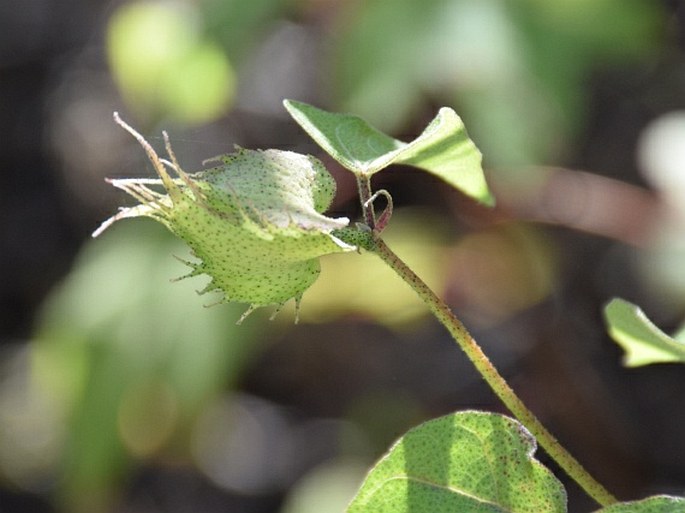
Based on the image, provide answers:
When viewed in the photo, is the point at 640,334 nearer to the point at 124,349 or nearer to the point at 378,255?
the point at 378,255

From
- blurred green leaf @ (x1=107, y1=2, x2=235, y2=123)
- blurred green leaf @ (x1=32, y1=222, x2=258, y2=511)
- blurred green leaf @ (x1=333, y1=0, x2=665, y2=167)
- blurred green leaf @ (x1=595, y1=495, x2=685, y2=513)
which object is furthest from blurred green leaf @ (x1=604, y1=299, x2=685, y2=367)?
blurred green leaf @ (x1=107, y1=2, x2=235, y2=123)

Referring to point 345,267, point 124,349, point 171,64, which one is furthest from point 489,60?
point 124,349

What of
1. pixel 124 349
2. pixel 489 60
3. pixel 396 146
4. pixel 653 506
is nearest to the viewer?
pixel 653 506

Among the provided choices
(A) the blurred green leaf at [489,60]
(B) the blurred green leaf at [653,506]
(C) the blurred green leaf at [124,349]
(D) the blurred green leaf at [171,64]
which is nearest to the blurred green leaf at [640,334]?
(B) the blurred green leaf at [653,506]

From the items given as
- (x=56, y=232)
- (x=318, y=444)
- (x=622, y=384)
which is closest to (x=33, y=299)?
(x=56, y=232)

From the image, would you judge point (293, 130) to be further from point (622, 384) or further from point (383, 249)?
point (383, 249)

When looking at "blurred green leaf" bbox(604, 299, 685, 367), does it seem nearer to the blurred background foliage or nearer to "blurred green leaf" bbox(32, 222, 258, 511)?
the blurred background foliage

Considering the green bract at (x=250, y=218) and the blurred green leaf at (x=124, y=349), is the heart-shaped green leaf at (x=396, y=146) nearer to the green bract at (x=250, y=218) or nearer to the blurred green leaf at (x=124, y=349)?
the green bract at (x=250, y=218)

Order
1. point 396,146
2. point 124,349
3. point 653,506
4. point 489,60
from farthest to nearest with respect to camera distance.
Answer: point 124,349 → point 489,60 → point 396,146 → point 653,506
